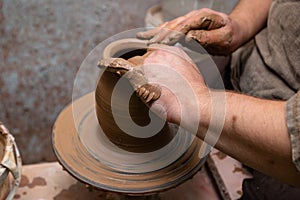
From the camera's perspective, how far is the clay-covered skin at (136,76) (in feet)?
3.59

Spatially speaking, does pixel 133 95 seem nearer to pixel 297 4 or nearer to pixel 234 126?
pixel 234 126

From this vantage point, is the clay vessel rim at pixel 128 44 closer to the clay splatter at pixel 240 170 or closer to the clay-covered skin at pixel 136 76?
the clay-covered skin at pixel 136 76

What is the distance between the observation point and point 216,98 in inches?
42.8

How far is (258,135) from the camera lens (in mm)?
975

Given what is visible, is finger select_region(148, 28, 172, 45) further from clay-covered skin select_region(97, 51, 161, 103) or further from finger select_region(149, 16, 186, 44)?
clay-covered skin select_region(97, 51, 161, 103)

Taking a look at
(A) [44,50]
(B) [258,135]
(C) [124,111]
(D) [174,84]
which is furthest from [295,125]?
(A) [44,50]

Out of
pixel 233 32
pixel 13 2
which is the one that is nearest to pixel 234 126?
pixel 233 32

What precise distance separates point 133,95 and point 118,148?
219 mm

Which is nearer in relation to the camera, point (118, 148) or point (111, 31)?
point (118, 148)

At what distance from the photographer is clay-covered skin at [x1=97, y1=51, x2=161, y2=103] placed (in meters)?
1.09

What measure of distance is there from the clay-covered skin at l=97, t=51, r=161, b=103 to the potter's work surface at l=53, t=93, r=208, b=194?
0.28m

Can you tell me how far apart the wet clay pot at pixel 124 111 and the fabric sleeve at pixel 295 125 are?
0.46 meters

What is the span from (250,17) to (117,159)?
0.74 m

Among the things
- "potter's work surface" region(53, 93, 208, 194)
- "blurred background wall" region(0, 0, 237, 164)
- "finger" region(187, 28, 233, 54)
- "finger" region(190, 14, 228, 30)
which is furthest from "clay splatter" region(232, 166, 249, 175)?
"blurred background wall" region(0, 0, 237, 164)
